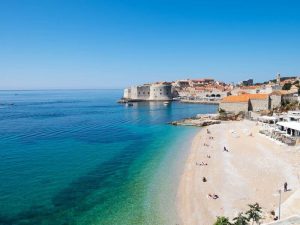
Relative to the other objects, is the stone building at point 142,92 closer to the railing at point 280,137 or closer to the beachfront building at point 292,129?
the railing at point 280,137

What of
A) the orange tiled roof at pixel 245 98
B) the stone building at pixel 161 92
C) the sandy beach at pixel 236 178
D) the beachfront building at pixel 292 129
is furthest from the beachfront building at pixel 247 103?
the stone building at pixel 161 92

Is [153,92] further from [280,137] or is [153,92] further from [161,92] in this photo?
[280,137]

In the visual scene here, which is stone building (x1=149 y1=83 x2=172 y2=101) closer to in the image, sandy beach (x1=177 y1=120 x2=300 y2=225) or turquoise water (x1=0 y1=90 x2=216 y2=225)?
turquoise water (x1=0 y1=90 x2=216 y2=225)

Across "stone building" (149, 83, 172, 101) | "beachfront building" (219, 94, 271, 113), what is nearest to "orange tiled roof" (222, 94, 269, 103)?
"beachfront building" (219, 94, 271, 113)

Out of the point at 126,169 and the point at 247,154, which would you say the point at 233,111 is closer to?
the point at 247,154

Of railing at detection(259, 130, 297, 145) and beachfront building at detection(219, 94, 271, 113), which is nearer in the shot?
railing at detection(259, 130, 297, 145)

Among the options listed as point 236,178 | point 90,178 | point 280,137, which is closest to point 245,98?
point 280,137
